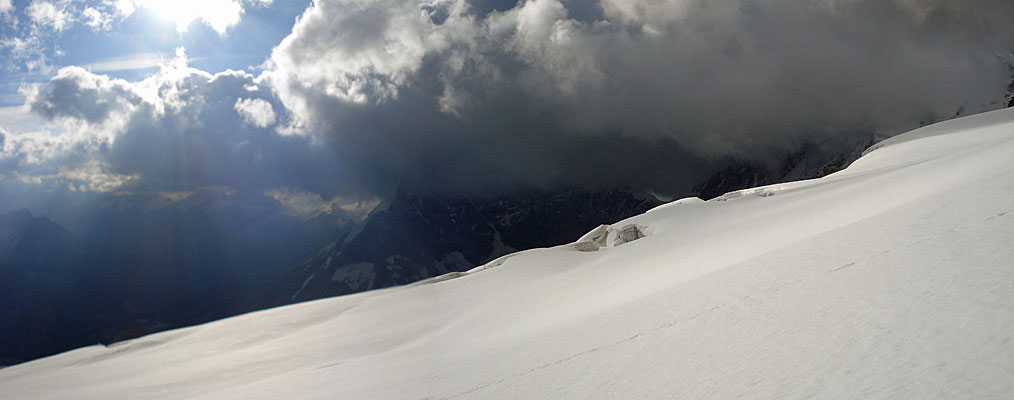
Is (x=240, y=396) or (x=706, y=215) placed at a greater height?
(x=706, y=215)

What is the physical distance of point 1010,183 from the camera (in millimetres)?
7883

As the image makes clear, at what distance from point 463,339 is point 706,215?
17565mm

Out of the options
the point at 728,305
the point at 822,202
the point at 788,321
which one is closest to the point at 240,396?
the point at 728,305

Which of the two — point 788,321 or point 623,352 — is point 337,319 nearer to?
point 623,352

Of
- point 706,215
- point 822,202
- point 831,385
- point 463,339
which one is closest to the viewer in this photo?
point 831,385

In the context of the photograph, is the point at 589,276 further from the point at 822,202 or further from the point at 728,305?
the point at 728,305

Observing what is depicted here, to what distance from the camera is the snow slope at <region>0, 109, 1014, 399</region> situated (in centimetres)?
444

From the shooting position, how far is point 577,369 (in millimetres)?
6828

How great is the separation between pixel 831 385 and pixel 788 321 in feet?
5.81

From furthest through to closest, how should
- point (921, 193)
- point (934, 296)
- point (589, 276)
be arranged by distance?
point (589, 276), point (921, 193), point (934, 296)

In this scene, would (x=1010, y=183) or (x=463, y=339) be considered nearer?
(x=1010, y=183)

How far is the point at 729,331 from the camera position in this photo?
625 centimetres

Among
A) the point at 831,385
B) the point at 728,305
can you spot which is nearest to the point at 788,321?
the point at 728,305

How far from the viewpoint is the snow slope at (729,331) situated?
14.6 ft
